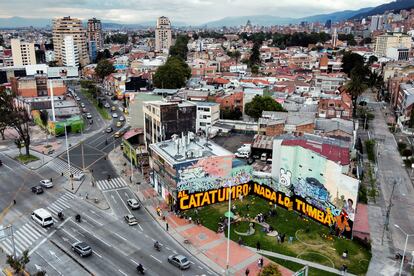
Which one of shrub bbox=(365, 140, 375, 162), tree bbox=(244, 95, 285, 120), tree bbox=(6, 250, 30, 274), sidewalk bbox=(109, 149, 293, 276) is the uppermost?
tree bbox=(244, 95, 285, 120)

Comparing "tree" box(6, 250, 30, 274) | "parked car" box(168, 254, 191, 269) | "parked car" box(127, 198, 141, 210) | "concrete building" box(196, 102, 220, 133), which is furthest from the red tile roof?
"concrete building" box(196, 102, 220, 133)

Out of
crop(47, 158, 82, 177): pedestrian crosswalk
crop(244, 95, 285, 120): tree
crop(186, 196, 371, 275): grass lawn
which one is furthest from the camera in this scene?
crop(244, 95, 285, 120): tree

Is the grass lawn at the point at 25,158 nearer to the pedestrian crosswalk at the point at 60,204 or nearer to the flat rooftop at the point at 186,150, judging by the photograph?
the pedestrian crosswalk at the point at 60,204

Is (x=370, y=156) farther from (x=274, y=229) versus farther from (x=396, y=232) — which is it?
(x=274, y=229)

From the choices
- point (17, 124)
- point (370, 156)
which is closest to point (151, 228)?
point (17, 124)

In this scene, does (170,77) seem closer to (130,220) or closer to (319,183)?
(130,220)

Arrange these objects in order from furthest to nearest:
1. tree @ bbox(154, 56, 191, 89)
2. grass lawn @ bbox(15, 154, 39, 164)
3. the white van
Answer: tree @ bbox(154, 56, 191, 89), grass lawn @ bbox(15, 154, 39, 164), the white van

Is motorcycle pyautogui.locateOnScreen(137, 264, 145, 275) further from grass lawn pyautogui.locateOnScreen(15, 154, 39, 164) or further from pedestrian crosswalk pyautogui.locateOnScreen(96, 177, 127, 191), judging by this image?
grass lawn pyautogui.locateOnScreen(15, 154, 39, 164)
